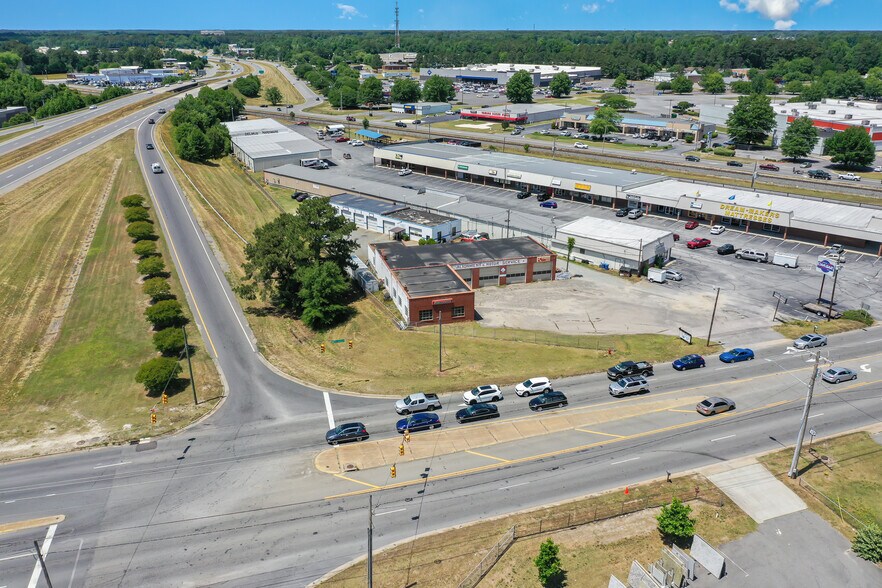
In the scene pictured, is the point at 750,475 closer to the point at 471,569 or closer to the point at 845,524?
the point at 845,524

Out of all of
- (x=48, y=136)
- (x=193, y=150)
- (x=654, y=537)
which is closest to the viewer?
(x=654, y=537)

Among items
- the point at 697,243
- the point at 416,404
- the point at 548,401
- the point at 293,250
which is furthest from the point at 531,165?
the point at 416,404

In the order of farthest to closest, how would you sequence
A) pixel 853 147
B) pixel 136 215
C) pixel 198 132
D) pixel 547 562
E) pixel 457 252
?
pixel 198 132 < pixel 853 147 < pixel 136 215 < pixel 457 252 < pixel 547 562

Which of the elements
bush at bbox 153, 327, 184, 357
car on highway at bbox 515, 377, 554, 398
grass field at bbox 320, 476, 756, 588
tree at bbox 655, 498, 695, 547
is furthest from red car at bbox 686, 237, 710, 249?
bush at bbox 153, 327, 184, 357

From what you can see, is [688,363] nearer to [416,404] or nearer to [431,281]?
[416,404]

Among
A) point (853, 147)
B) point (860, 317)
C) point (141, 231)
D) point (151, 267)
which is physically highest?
point (853, 147)

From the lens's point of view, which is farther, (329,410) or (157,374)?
(157,374)

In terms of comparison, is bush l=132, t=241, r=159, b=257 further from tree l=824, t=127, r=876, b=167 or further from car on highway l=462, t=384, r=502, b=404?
tree l=824, t=127, r=876, b=167

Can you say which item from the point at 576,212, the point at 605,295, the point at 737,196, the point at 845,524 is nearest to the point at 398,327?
the point at 605,295
